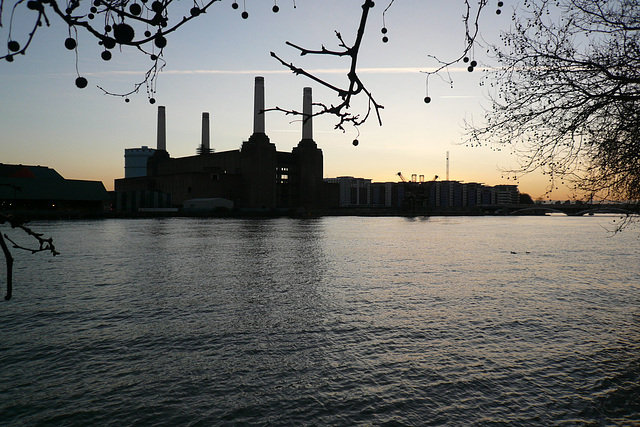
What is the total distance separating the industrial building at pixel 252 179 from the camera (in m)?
136

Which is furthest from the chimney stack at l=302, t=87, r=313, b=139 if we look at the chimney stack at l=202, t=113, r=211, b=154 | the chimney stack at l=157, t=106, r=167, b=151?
the chimney stack at l=157, t=106, r=167, b=151

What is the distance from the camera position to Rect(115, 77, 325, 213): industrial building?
136 metres

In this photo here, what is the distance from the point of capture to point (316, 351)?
12.1 m

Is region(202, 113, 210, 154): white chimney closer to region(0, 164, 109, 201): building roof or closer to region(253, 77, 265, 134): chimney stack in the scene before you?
region(253, 77, 265, 134): chimney stack

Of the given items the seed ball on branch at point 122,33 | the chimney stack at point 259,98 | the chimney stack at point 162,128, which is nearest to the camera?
the seed ball on branch at point 122,33

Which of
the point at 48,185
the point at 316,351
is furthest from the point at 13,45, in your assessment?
the point at 48,185

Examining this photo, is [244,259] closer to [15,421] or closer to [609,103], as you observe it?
[15,421]

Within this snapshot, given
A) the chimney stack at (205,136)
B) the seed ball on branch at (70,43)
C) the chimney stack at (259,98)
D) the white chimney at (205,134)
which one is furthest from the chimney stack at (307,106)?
the seed ball on branch at (70,43)

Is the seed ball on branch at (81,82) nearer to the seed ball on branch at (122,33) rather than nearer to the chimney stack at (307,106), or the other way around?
the seed ball on branch at (122,33)

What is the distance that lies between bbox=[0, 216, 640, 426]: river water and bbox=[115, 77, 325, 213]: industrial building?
11402 centimetres

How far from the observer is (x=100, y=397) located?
30.1 feet

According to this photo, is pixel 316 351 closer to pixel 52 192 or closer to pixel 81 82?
pixel 81 82

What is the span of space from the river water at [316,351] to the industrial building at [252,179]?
114m

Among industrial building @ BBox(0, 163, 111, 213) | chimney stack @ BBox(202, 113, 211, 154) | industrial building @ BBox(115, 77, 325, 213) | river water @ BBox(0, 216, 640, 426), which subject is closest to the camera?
river water @ BBox(0, 216, 640, 426)
